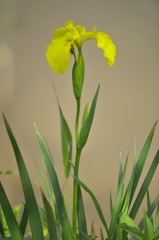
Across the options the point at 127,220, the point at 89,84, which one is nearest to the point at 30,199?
the point at 127,220

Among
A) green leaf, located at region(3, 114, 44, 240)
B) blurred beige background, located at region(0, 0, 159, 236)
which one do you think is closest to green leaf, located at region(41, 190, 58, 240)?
green leaf, located at region(3, 114, 44, 240)

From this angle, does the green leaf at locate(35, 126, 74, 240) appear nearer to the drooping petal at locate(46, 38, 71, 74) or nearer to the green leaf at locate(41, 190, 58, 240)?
the green leaf at locate(41, 190, 58, 240)

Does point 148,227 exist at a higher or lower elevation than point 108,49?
lower

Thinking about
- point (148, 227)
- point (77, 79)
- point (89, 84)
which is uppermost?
point (77, 79)

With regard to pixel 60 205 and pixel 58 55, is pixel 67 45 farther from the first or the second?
pixel 60 205

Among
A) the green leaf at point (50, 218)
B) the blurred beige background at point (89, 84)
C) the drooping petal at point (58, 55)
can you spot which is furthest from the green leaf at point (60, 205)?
Answer: the blurred beige background at point (89, 84)

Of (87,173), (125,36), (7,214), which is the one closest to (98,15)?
(125,36)
